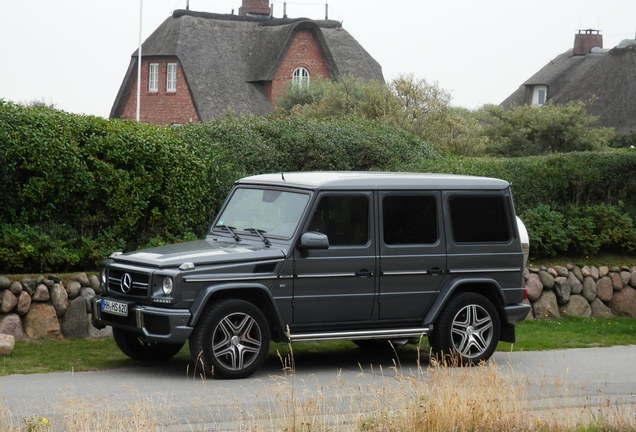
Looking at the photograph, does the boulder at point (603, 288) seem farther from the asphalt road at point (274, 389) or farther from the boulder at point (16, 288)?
the boulder at point (16, 288)

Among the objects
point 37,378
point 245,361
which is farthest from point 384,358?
point 37,378

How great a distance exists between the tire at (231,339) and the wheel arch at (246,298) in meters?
0.11

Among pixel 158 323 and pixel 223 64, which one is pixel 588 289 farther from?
pixel 223 64

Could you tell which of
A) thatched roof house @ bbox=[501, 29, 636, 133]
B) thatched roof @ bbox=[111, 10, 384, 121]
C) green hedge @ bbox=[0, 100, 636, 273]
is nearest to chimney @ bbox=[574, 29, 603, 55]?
thatched roof house @ bbox=[501, 29, 636, 133]

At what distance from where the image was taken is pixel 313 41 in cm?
6550

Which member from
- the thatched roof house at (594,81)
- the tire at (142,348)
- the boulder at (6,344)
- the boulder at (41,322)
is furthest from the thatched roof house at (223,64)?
the tire at (142,348)

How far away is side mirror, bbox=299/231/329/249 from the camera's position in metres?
12.5

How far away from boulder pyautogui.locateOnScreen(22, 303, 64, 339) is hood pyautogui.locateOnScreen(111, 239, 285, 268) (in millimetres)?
2224

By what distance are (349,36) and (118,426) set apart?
2454 inches

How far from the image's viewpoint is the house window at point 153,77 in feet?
211

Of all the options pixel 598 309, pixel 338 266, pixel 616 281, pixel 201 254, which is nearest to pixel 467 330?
pixel 338 266

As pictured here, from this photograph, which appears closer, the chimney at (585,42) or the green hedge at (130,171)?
the green hedge at (130,171)

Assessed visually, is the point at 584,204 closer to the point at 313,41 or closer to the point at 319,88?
the point at 319,88

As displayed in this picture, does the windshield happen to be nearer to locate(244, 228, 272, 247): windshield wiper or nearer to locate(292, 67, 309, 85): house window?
locate(244, 228, 272, 247): windshield wiper
